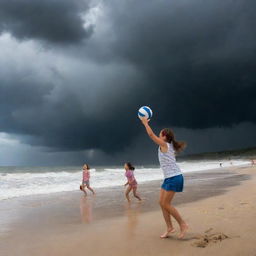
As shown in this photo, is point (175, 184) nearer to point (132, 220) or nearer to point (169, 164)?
point (169, 164)

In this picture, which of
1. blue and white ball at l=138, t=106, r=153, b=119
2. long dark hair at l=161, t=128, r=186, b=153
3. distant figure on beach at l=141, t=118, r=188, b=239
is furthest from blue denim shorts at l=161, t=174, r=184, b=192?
blue and white ball at l=138, t=106, r=153, b=119

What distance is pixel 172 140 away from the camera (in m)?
6.21

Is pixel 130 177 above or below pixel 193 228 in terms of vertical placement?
above

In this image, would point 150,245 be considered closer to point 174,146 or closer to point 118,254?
point 118,254

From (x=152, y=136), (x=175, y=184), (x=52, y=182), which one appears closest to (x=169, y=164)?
(x=175, y=184)

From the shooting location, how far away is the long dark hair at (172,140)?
6.19 meters

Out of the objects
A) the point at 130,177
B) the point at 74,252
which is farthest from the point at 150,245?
the point at 130,177

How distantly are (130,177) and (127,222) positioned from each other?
558 centimetres

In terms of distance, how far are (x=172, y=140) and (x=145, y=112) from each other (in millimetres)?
680

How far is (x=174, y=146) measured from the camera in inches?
245

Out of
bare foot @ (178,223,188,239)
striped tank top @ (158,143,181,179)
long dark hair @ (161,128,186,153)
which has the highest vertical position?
long dark hair @ (161,128,186,153)

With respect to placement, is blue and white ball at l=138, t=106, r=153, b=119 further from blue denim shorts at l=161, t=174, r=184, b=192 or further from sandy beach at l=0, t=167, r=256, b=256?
sandy beach at l=0, t=167, r=256, b=256

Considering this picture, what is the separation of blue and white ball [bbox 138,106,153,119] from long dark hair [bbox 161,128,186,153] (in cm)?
39

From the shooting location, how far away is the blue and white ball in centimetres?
599
